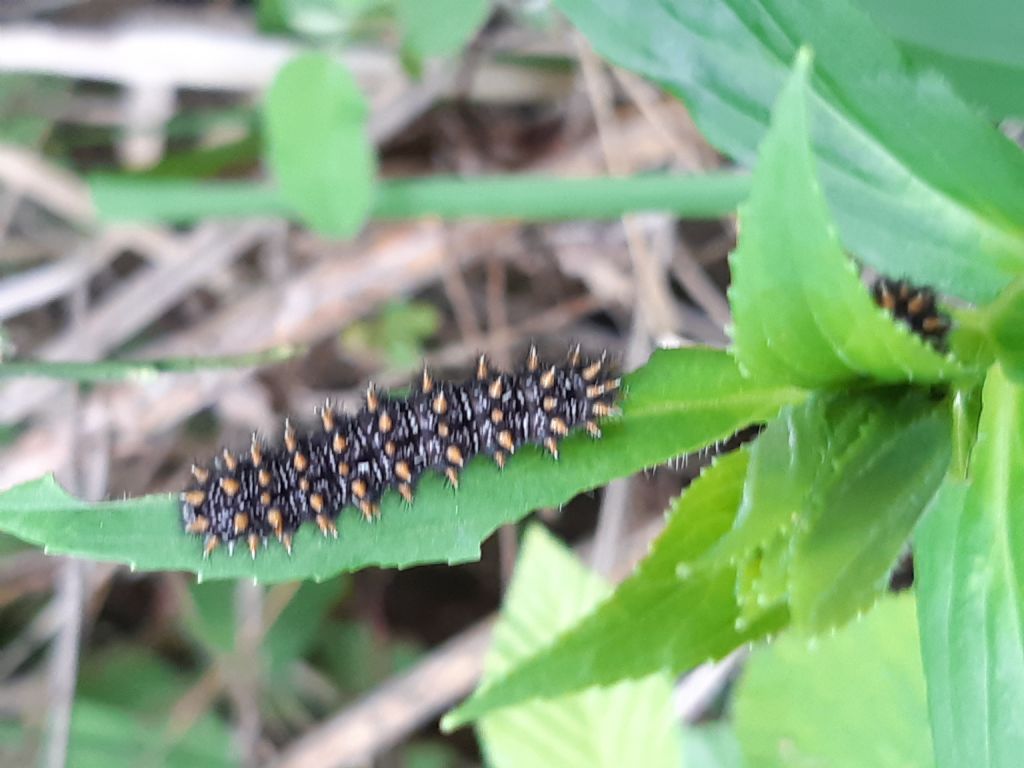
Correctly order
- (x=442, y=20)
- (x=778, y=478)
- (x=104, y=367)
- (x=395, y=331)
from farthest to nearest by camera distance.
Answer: (x=395, y=331), (x=442, y=20), (x=104, y=367), (x=778, y=478)

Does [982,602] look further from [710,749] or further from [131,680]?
[131,680]

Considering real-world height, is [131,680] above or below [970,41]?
below

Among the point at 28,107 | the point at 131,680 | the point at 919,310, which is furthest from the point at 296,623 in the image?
the point at 919,310

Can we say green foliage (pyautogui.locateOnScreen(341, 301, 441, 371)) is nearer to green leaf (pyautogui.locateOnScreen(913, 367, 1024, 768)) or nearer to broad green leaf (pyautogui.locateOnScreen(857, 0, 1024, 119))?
broad green leaf (pyautogui.locateOnScreen(857, 0, 1024, 119))

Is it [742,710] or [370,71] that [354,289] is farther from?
[742,710]

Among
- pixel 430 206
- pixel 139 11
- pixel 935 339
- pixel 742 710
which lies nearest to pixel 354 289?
pixel 430 206

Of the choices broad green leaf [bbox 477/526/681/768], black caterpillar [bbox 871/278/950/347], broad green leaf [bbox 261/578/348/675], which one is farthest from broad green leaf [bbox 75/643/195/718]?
black caterpillar [bbox 871/278/950/347]
